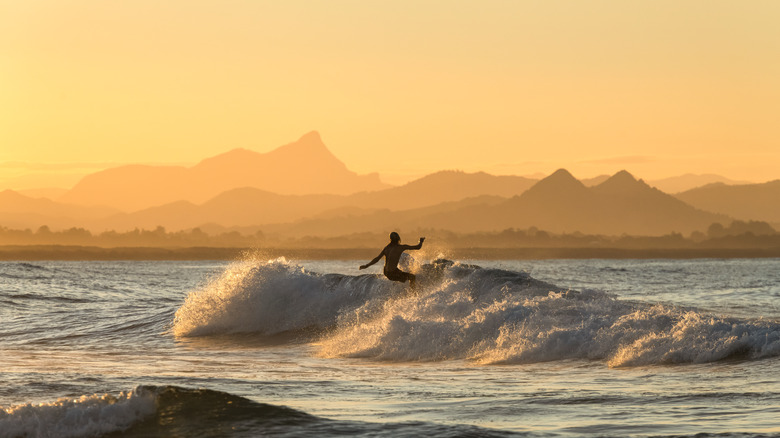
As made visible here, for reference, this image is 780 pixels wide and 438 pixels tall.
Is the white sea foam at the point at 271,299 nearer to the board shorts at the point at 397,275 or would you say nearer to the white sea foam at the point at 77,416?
the board shorts at the point at 397,275

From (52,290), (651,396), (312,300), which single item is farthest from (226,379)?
(52,290)

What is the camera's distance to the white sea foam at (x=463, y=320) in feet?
54.0

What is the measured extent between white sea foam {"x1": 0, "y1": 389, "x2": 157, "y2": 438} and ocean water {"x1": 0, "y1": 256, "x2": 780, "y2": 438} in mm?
21

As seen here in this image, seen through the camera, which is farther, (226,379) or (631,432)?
(226,379)

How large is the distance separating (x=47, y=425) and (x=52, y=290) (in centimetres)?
3727

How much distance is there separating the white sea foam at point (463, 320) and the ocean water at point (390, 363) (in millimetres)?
53

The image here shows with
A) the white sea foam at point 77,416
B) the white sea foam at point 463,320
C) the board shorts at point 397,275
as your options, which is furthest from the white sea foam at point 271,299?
the white sea foam at point 77,416

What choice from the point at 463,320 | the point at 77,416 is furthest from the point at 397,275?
the point at 77,416

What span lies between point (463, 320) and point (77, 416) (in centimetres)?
1104

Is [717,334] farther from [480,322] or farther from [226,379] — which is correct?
[226,379]

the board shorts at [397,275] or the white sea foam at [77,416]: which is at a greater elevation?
the board shorts at [397,275]

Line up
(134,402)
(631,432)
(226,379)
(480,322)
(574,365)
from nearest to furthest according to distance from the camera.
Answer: (631,432) < (134,402) < (226,379) < (574,365) < (480,322)

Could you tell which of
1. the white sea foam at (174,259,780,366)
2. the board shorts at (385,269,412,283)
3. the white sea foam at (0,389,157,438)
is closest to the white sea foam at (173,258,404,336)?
the white sea foam at (174,259,780,366)

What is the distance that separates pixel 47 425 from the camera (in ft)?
32.2
